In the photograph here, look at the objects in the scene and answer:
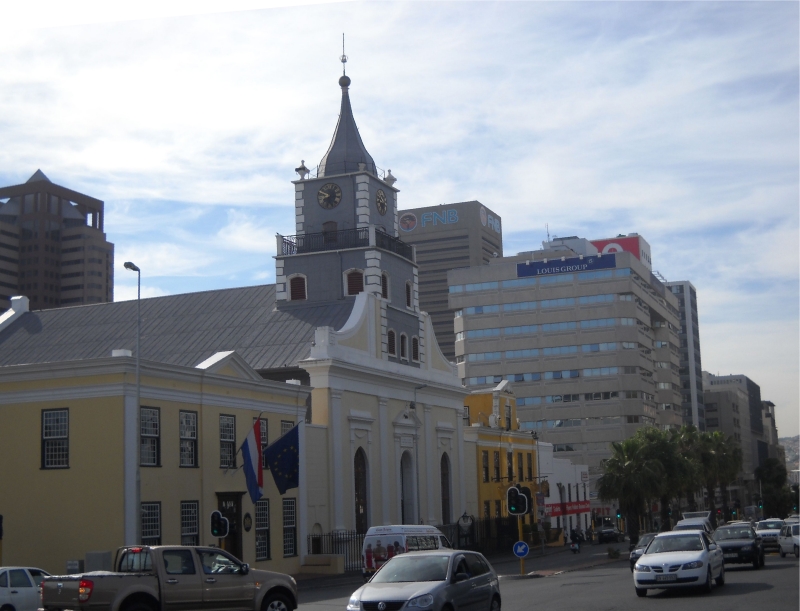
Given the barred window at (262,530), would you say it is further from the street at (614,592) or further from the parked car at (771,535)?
the parked car at (771,535)

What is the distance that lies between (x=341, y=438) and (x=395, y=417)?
580cm

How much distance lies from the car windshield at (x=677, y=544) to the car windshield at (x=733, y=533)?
27.2ft

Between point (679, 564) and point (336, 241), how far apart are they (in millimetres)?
32779

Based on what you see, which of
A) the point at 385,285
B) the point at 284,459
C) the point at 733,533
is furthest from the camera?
the point at 385,285

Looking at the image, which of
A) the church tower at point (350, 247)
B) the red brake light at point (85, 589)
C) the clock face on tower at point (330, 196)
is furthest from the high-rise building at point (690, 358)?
the red brake light at point (85, 589)

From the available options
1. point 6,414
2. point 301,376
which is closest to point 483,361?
point 301,376

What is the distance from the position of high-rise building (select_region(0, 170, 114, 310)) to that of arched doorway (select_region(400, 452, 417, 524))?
122231 millimetres

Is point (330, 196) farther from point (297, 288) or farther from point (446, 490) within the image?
point (446, 490)

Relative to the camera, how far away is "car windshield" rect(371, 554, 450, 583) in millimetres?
18750

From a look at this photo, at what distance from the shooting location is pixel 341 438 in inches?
1868

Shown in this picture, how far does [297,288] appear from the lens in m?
54.1

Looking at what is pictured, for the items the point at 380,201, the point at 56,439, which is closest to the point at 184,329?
the point at 380,201

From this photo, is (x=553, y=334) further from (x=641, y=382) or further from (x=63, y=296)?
(x=63, y=296)

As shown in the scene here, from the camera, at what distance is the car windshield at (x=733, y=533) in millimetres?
33656
